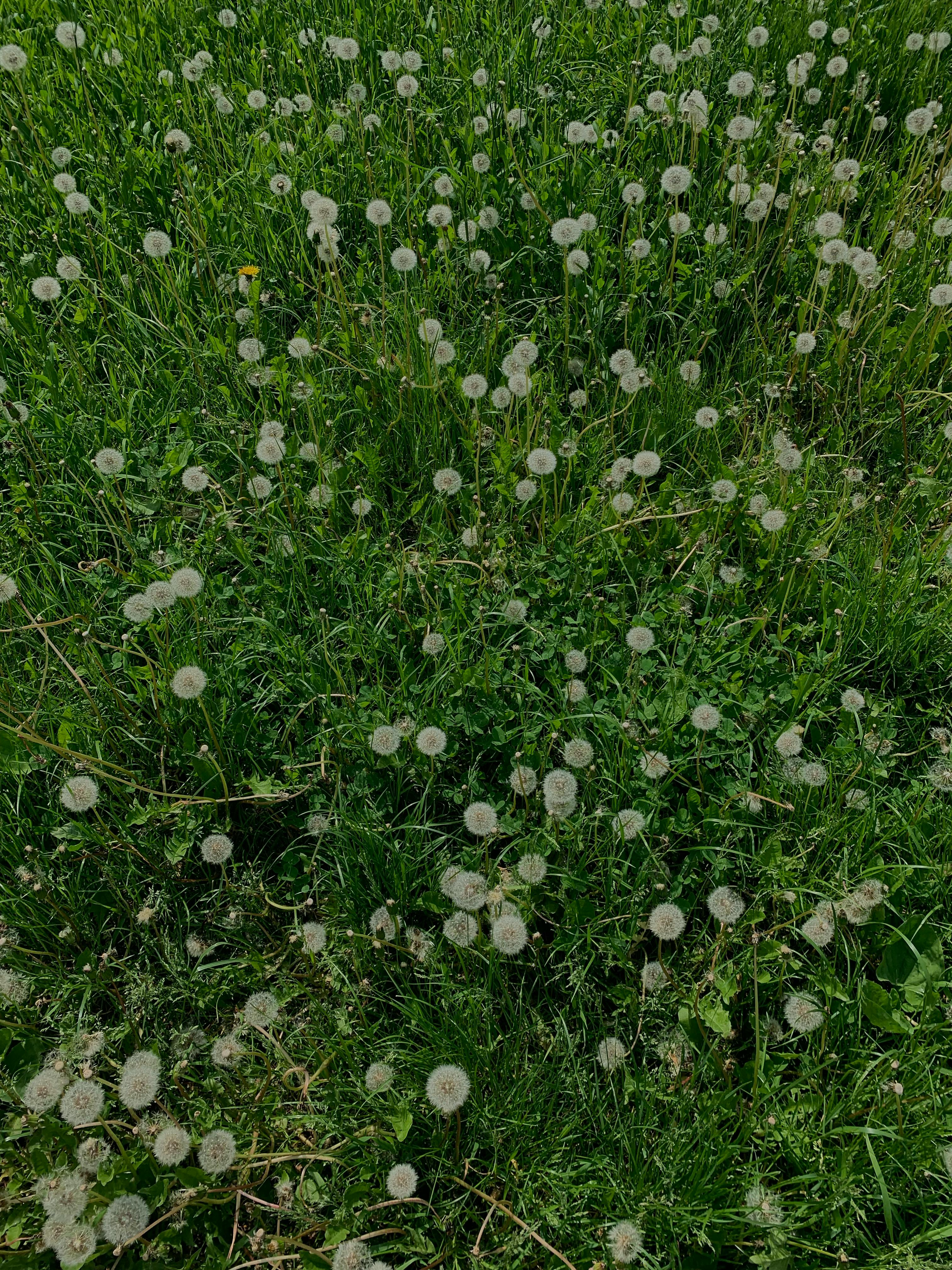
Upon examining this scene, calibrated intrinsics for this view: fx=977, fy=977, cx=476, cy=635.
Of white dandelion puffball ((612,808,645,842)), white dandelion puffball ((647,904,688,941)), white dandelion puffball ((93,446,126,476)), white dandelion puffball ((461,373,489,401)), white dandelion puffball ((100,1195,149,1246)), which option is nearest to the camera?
white dandelion puffball ((100,1195,149,1246))

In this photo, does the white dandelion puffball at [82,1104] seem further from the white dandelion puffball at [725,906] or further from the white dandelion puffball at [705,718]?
the white dandelion puffball at [705,718]

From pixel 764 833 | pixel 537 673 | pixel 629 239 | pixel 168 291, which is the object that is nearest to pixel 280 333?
pixel 168 291

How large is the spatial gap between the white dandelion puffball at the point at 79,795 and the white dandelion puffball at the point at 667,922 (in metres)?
1.23

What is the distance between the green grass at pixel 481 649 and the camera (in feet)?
6.11

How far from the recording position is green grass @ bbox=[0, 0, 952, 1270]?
1863 millimetres

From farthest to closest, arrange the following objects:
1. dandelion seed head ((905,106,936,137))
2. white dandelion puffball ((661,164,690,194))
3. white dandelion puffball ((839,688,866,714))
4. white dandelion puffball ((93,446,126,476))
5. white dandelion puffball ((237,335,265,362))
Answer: dandelion seed head ((905,106,936,137))
white dandelion puffball ((661,164,690,194))
white dandelion puffball ((237,335,265,362))
white dandelion puffball ((93,446,126,476))
white dandelion puffball ((839,688,866,714))

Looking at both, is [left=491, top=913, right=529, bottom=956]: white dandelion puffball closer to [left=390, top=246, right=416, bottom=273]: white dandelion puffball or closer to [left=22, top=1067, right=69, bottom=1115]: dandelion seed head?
[left=22, top=1067, right=69, bottom=1115]: dandelion seed head

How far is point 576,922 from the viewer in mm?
2113

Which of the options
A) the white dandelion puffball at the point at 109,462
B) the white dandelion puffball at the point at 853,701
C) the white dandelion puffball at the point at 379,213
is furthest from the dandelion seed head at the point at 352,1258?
the white dandelion puffball at the point at 379,213

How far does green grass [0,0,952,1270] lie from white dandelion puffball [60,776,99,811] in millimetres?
73

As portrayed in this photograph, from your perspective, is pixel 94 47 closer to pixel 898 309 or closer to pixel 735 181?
pixel 735 181

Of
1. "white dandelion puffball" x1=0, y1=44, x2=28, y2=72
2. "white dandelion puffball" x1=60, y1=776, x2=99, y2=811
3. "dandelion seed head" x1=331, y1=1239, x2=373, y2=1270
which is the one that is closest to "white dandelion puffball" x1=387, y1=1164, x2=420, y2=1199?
"dandelion seed head" x1=331, y1=1239, x2=373, y2=1270

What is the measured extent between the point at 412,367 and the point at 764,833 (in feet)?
5.67

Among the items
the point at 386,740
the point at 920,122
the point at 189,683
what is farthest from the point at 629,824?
the point at 920,122
